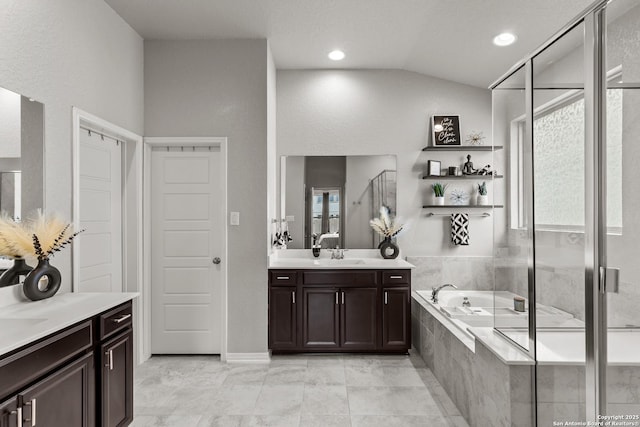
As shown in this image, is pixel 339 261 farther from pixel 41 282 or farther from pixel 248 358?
pixel 41 282

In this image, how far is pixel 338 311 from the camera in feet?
12.2

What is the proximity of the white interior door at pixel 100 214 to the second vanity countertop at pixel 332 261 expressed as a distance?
1373mm

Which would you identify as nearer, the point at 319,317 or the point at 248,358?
the point at 248,358

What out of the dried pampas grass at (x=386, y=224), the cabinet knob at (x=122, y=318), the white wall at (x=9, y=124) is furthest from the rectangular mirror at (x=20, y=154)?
the dried pampas grass at (x=386, y=224)

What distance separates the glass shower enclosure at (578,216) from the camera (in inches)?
53.2

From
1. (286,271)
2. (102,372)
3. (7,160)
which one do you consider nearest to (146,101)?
(7,160)

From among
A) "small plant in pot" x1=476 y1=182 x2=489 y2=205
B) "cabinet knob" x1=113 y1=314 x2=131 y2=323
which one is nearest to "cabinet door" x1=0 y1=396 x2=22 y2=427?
"cabinet knob" x1=113 y1=314 x2=131 y2=323

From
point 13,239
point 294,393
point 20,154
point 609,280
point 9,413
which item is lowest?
point 294,393

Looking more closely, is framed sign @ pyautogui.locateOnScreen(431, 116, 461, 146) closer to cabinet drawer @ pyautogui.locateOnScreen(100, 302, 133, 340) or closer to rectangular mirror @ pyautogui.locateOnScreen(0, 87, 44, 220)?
cabinet drawer @ pyautogui.locateOnScreen(100, 302, 133, 340)

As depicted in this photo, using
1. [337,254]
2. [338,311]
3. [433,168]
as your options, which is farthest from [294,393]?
[433,168]

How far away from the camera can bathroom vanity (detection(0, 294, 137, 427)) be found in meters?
1.44

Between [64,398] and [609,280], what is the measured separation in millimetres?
2278

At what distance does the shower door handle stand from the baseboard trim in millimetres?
2860

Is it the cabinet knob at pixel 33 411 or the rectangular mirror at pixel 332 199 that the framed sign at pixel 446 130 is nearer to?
the rectangular mirror at pixel 332 199
